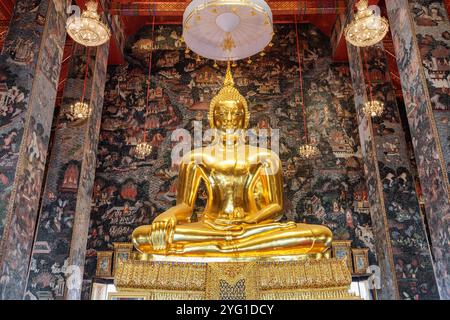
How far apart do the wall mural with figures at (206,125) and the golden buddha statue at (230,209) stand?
1.96 m

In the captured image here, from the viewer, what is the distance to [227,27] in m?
5.01

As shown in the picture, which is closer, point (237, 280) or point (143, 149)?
point (237, 280)

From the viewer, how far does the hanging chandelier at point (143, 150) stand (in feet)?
22.9

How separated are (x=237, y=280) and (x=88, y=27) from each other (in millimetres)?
3446

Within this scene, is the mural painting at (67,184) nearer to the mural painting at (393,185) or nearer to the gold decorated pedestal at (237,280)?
the gold decorated pedestal at (237,280)

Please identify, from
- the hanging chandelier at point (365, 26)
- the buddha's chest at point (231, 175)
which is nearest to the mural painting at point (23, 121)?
the buddha's chest at point (231, 175)

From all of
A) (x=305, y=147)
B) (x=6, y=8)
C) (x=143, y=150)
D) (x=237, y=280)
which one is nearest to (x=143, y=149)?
(x=143, y=150)

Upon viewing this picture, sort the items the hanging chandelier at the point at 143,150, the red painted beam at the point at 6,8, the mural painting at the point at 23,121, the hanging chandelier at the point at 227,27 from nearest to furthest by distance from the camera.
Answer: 1. the mural painting at the point at 23,121
2. the hanging chandelier at the point at 227,27
3. the hanging chandelier at the point at 143,150
4. the red painted beam at the point at 6,8

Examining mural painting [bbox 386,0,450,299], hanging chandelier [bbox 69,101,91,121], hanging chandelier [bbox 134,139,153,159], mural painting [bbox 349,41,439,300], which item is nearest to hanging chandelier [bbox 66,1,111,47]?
hanging chandelier [bbox 69,101,91,121]

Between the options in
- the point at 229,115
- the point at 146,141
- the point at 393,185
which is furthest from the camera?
the point at 146,141

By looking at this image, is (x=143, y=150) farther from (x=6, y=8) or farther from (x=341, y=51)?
(x=341, y=51)

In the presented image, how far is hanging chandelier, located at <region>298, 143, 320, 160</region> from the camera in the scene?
7145mm

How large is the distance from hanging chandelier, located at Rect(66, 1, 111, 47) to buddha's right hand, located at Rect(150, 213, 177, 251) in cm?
254

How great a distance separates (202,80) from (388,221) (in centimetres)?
410
